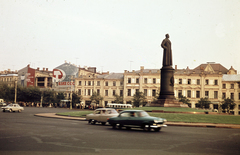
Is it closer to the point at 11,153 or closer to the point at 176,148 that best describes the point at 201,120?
the point at 176,148

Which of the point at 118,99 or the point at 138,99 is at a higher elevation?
the point at 138,99

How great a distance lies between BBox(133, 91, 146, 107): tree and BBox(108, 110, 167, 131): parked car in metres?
49.4

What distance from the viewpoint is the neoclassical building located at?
Answer: 6819cm

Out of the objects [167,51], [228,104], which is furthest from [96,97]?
[167,51]

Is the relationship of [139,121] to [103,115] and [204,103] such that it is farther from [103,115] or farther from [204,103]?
[204,103]

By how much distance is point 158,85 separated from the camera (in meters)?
70.6

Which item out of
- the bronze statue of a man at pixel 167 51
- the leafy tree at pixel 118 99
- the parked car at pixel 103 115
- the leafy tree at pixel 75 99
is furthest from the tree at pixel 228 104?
the parked car at pixel 103 115

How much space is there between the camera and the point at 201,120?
22297 millimetres

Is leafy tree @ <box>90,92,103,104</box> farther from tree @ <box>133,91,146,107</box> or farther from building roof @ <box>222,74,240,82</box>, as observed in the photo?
building roof @ <box>222,74,240,82</box>

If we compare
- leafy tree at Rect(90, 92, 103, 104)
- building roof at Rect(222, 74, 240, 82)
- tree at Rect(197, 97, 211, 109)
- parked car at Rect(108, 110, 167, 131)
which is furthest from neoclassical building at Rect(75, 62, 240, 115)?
parked car at Rect(108, 110, 167, 131)

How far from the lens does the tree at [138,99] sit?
217 feet

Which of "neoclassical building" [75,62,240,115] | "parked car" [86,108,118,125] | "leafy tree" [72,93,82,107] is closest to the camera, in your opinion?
"parked car" [86,108,118,125]

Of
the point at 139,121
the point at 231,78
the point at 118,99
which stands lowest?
the point at 118,99

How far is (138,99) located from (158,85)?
8180 millimetres
